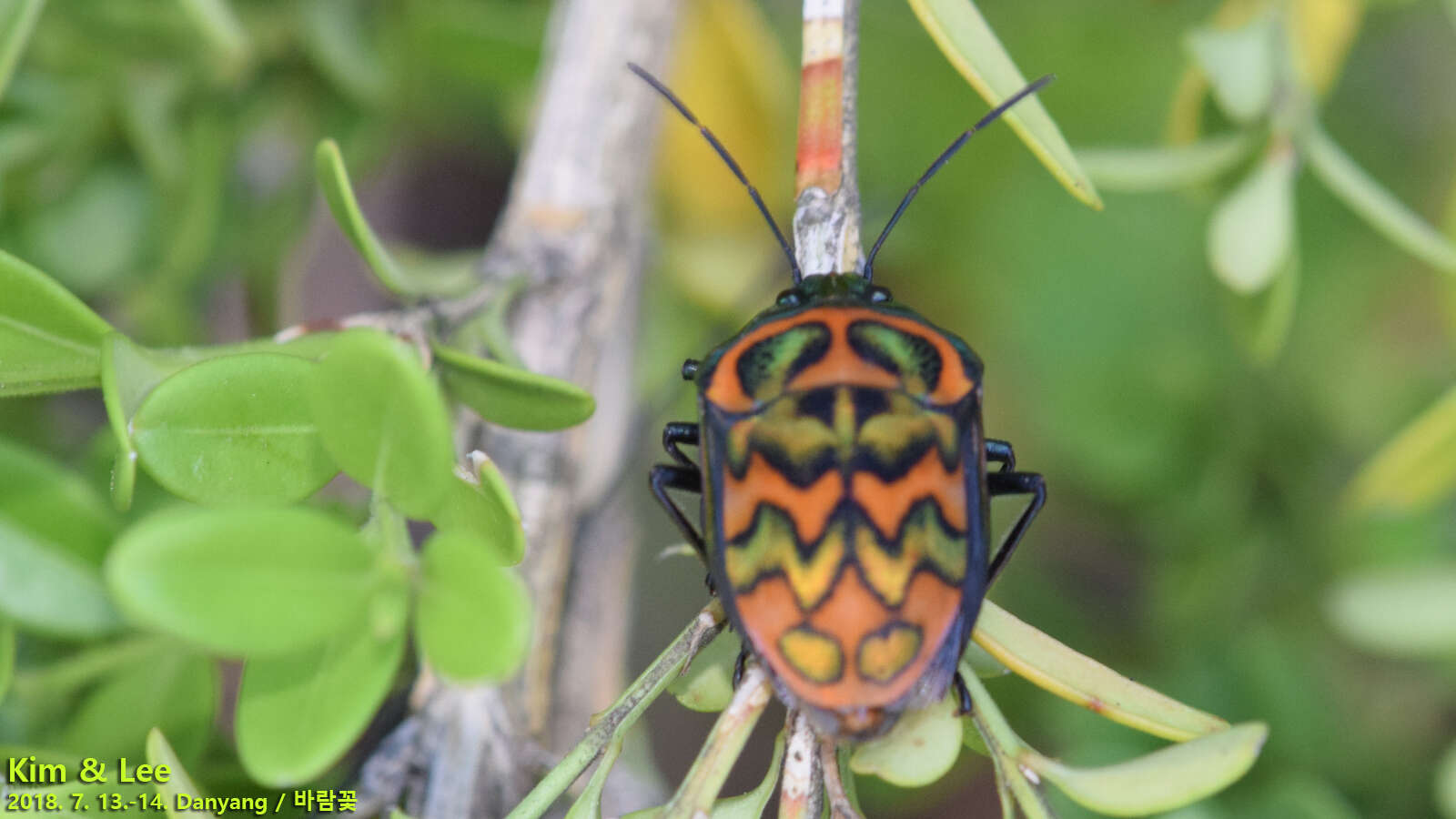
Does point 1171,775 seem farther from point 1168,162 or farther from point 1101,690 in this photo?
point 1168,162

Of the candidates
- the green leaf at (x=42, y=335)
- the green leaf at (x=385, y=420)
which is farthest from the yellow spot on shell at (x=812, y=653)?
the green leaf at (x=42, y=335)

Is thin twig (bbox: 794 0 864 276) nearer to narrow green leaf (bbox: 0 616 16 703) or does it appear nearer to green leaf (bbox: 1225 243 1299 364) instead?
green leaf (bbox: 1225 243 1299 364)

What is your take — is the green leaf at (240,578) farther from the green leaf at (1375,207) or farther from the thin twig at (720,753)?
the green leaf at (1375,207)

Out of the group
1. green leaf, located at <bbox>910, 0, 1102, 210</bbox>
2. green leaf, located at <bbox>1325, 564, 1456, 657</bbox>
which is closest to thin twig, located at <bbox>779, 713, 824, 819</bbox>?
green leaf, located at <bbox>910, 0, 1102, 210</bbox>

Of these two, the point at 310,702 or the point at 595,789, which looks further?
the point at 595,789

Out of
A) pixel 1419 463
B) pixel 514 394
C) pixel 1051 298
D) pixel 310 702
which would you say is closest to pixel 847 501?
pixel 514 394

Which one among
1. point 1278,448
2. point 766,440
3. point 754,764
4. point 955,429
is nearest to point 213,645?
point 766,440

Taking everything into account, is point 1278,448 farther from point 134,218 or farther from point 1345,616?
point 134,218
